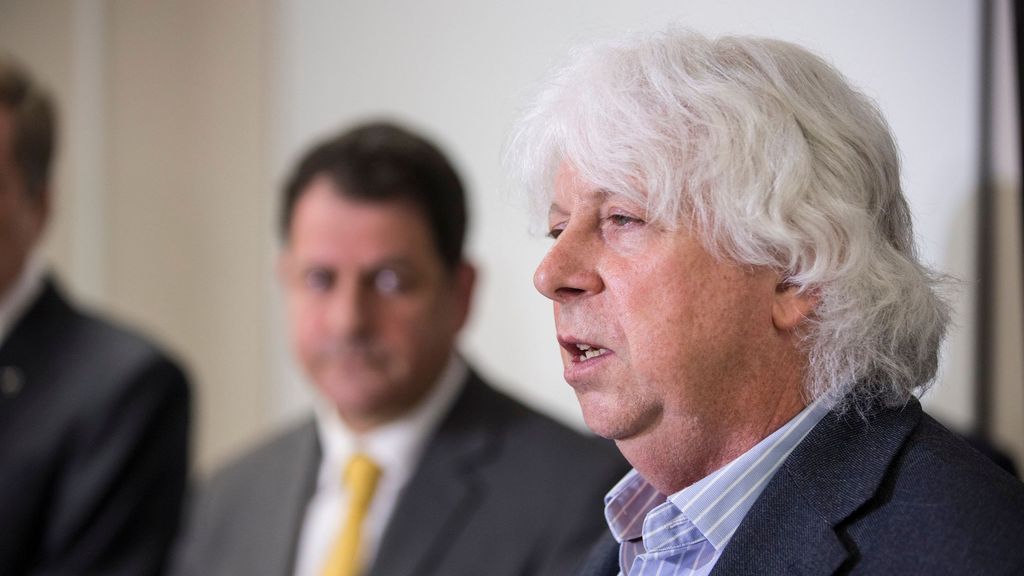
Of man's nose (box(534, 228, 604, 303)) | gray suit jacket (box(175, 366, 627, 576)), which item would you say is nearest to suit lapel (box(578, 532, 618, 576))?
man's nose (box(534, 228, 604, 303))

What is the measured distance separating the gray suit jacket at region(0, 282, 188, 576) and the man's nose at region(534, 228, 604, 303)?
4.81 ft

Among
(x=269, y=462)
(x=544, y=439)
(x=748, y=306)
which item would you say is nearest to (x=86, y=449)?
(x=269, y=462)

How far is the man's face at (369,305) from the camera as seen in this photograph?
196 centimetres

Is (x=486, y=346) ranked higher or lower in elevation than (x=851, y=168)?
lower

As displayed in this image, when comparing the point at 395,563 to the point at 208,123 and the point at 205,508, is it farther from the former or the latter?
the point at 208,123

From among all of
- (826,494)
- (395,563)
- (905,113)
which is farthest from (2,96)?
(826,494)

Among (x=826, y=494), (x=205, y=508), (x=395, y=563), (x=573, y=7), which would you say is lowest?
(x=205, y=508)

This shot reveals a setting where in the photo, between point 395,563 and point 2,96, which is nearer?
point 395,563

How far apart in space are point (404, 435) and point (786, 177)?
1189 mm

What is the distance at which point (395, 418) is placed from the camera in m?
Answer: 2.03

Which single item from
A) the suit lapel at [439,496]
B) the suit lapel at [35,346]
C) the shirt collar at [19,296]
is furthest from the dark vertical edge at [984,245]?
the shirt collar at [19,296]

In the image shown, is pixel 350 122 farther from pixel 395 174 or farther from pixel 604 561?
pixel 604 561

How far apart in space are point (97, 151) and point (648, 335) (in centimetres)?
323

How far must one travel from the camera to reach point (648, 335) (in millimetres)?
997
